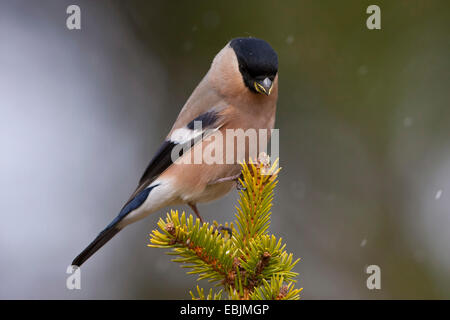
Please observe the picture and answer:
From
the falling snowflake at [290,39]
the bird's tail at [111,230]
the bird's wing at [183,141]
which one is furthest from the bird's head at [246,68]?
the falling snowflake at [290,39]

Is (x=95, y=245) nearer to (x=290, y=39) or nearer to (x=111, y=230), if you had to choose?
(x=111, y=230)

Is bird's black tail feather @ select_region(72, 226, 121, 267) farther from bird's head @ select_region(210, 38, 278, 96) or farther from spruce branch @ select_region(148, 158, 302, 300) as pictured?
bird's head @ select_region(210, 38, 278, 96)

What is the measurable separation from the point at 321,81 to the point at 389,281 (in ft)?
7.13

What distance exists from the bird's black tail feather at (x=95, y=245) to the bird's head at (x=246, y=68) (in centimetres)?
130

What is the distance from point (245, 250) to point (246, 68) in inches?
59.3

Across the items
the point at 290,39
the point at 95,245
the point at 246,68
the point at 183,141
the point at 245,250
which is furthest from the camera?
the point at 290,39

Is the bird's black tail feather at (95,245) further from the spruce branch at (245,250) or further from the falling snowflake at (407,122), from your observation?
the falling snowflake at (407,122)

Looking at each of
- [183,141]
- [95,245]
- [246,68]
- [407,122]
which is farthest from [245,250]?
[407,122]

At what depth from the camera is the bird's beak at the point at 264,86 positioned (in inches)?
132

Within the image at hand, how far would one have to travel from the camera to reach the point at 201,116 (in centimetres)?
371

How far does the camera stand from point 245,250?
2.47m

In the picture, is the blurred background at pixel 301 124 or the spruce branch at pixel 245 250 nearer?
the spruce branch at pixel 245 250
